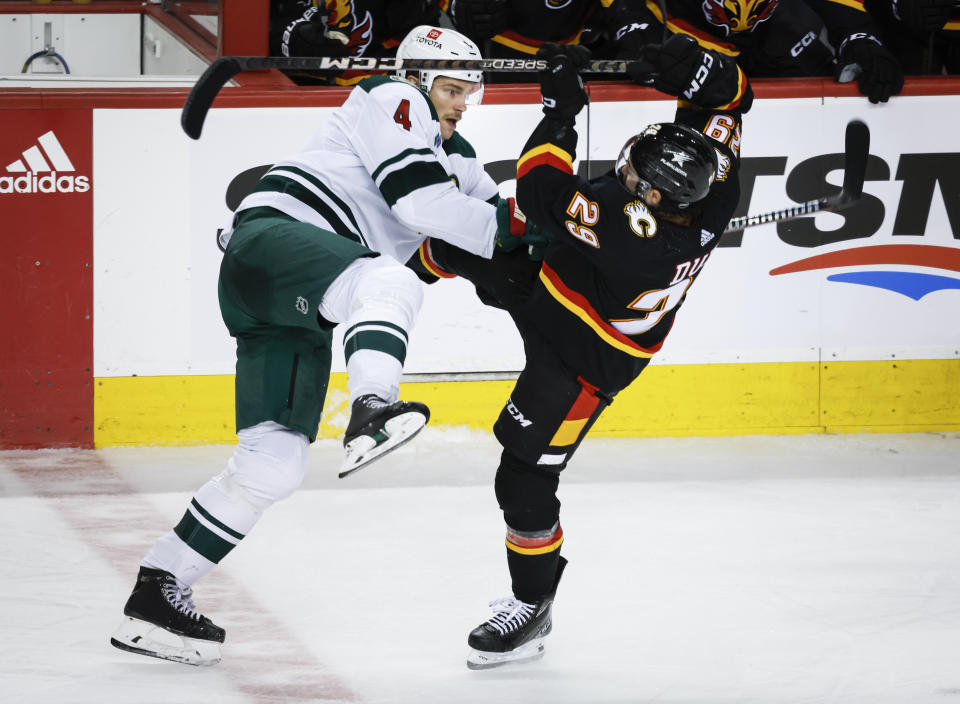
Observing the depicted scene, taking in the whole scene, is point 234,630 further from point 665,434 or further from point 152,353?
point 665,434

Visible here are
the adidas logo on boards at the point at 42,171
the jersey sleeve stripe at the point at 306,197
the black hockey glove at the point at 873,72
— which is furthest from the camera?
the black hockey glove at the point at 873,72

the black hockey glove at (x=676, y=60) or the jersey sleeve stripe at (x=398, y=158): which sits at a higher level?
the black hockey glove at (x=676, y=60)

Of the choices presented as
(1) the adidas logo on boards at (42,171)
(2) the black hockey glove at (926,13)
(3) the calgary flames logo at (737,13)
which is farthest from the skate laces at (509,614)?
(2) the black hockey glove at (926,13)

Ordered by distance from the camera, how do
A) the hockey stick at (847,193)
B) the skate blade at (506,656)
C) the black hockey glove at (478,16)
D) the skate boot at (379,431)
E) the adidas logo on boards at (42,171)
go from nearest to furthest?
1. the skate boot at (379,431)
2. the skate blade at (506,656)
3. the hockey stick at (847,193)
4. the adidas logo on boards at (42,171)
5. the black hockey glove at (478,16)

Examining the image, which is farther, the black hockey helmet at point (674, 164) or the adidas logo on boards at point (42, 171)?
the adidas logo on boards at point (42, 171)

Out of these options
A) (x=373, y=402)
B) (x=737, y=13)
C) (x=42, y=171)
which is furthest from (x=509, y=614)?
(x=737, y=13)

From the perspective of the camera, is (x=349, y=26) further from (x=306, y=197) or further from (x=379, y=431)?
(x=379, y=431)

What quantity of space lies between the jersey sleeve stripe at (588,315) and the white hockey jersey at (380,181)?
17 cm

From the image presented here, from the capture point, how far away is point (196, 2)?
546cm

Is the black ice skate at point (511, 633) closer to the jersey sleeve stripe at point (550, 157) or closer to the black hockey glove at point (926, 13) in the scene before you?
the jersey sleeve stripe at point (550, 157)

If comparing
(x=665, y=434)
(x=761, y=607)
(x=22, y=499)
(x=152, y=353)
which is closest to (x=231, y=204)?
(x=152, y=353)

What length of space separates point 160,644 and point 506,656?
0.74 meters

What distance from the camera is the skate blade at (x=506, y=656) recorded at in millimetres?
2801

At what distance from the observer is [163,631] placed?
109 inches
